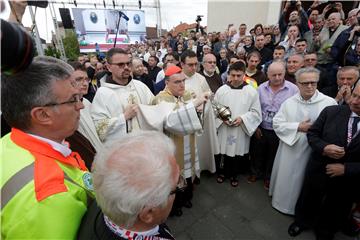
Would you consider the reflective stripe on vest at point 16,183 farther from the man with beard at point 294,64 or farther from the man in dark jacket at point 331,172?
the man with beard at point 294,64

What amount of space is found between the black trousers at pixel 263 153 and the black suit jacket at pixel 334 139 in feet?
3.07

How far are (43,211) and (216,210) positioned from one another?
266 cm

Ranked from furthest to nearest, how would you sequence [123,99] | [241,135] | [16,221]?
[241,135] → [123,99] → [16,221]

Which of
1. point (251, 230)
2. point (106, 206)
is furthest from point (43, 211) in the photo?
point (251, 230)

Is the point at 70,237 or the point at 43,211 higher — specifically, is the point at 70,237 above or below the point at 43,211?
below

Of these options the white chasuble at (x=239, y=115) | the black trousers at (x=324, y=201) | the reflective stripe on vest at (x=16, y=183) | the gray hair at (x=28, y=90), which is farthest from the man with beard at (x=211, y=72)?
the reflective stripe on vest at (x=16, y=183)

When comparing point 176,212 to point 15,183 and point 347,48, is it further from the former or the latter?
point 347,48

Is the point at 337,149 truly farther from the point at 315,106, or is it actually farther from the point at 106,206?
the point at 106,206

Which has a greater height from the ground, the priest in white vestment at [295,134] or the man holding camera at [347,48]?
the man holding camera at [347,48]

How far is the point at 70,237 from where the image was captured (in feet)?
2.84

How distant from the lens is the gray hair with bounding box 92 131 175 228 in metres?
0.79

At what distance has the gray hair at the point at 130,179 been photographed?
792 millimetres

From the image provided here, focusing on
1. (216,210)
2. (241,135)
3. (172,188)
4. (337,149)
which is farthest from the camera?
(241,135)

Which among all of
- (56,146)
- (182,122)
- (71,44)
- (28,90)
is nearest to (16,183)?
(56,146)
